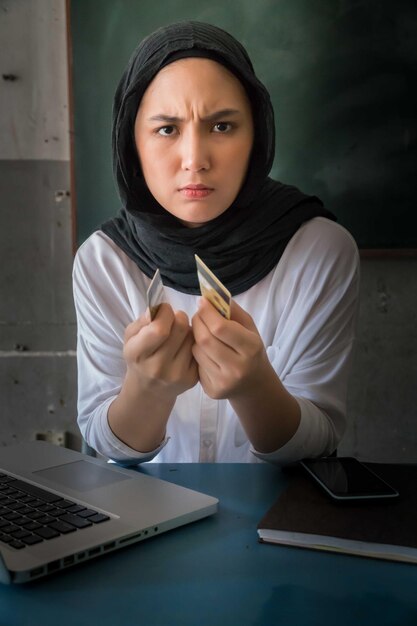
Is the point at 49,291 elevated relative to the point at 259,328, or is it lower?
elevated

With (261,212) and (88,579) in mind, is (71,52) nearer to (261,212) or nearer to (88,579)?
(261,212)

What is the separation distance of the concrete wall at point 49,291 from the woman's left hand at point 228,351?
3.87ft

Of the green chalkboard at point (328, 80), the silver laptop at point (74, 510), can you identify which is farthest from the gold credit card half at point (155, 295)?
the green chalkboard at point (328, 80)

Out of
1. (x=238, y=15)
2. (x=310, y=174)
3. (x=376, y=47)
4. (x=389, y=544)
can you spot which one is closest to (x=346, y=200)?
(x=310, y=174)

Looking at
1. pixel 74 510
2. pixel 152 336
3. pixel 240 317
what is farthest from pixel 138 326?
pixel 74 510

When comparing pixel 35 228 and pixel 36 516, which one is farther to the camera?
pixel 35 228

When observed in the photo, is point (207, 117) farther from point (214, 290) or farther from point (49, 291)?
point (49, 291)

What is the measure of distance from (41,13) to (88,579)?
1.90 metres

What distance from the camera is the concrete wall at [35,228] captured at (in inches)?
85.9

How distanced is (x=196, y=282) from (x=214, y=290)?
0.49 meters

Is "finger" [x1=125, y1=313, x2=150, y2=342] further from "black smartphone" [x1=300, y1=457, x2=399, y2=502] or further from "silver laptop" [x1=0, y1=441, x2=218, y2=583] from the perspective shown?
"black smartphone" [x1=300, y1=457, x2=399, y2=502]

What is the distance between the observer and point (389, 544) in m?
0.77

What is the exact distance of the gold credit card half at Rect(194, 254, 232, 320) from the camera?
93cm

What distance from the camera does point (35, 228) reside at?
7.38 feet
